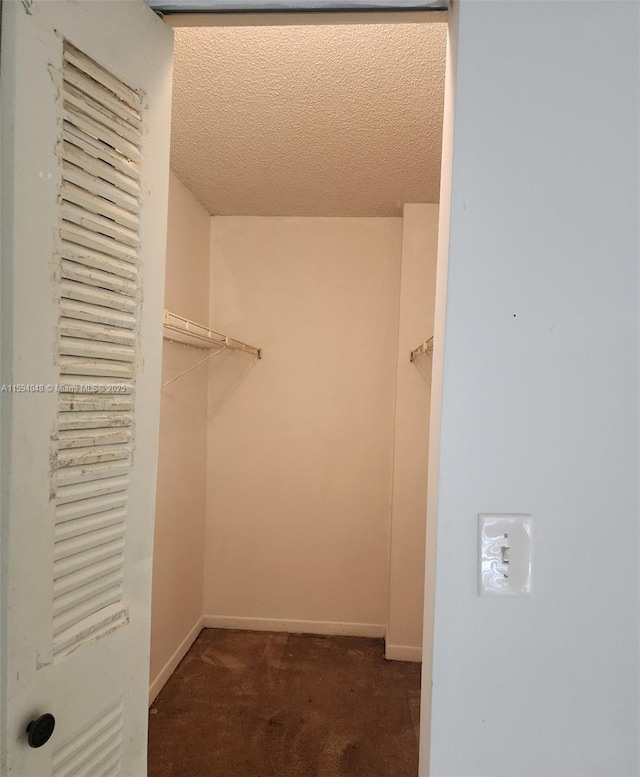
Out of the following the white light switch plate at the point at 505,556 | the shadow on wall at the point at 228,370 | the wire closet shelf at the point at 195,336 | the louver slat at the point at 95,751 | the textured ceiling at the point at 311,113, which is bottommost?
the louver slat at the point at 95,751

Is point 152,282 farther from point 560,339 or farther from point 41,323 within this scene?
point 560,339

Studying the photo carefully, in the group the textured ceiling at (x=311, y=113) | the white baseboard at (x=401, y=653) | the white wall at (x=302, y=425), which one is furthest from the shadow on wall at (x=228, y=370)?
the white baseboard at (x=401, y=653)

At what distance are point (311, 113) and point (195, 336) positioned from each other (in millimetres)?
1044

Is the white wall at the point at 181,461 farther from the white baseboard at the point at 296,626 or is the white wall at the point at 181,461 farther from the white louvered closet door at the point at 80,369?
the white louvered closet door at the point at 80,369

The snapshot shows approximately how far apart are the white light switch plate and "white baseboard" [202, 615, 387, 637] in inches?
94.6

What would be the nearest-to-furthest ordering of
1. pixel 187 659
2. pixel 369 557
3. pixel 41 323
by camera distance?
pixel 41 323 → pixel 187 659 → pixel 369 557

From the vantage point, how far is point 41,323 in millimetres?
768

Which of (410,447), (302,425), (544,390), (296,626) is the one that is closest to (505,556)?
(544,390)

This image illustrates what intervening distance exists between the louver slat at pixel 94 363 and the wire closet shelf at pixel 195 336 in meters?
0.92

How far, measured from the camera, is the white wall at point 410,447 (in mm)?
2680

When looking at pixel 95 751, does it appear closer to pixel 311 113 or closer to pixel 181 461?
pixel 181 461

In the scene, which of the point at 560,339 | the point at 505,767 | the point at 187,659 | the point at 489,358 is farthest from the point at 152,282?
the point at 187,659

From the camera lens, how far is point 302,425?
2943mm

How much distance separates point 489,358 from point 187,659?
260 centimetres
